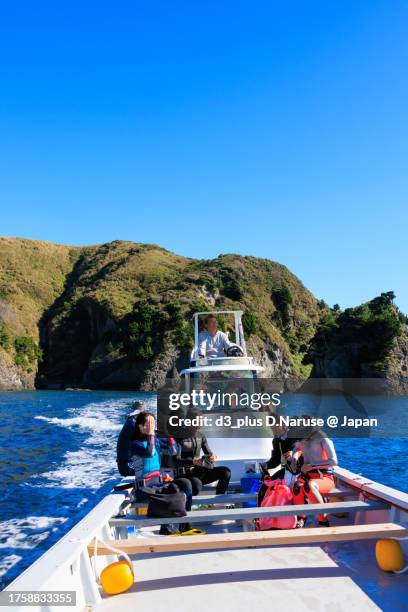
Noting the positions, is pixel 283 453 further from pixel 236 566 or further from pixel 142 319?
pixel 142 319

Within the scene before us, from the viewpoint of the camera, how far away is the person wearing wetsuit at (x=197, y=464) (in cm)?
799

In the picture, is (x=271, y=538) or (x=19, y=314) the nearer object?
(x=271, y=538)

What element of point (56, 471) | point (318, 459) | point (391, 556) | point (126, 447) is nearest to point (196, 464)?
point (126, 447)

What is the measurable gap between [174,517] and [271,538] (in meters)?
1.40

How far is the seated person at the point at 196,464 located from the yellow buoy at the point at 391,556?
10.6ft

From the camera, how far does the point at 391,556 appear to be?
5.14m

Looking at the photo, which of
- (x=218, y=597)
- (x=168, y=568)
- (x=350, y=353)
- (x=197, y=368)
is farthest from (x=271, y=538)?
(x=350, y=353)

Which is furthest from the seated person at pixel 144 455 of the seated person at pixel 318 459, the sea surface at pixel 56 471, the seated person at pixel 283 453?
the sea surface at pixel 56 471

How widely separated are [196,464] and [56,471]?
970cm

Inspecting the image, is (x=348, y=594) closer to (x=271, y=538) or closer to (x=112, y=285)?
(x=271, y=538)

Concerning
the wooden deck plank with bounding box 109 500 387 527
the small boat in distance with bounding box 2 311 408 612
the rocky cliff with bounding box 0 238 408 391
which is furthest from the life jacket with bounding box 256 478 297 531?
the rocky cliff with bounding box 0 238 408 391

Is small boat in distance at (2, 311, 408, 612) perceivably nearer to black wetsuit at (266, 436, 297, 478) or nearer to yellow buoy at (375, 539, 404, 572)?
yellow buoy at (375, 539, 404, 572)

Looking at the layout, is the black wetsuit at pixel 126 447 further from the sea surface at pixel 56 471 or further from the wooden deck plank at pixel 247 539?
the wooden deck plank at pixel 247 539

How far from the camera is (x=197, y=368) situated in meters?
10.9
